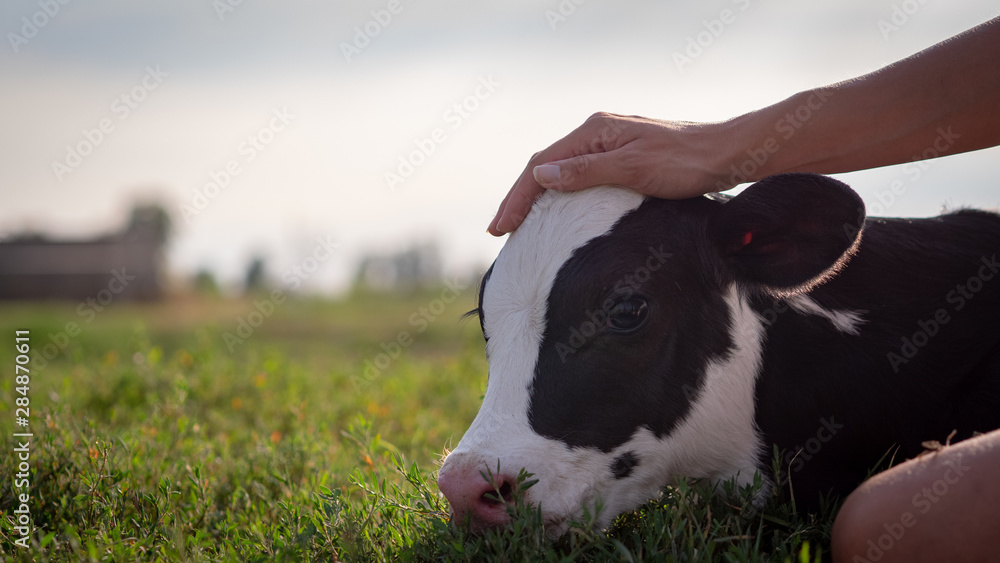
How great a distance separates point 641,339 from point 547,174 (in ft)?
2.31

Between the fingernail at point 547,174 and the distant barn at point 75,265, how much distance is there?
22.4 meters

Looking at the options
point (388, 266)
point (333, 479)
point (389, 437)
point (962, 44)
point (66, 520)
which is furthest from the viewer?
point (388, 266)

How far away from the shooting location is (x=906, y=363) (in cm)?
256

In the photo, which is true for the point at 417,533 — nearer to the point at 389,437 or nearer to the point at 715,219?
the point at 715,219

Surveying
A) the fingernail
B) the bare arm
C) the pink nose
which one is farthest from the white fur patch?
the pink nose

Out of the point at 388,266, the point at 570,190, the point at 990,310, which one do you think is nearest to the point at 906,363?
the point at 990,310

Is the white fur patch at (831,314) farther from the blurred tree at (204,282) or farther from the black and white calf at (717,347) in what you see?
the blurred tree at (204,282)

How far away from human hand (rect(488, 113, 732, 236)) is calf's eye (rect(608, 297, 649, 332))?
44 centimetres

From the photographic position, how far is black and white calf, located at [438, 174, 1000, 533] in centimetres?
234

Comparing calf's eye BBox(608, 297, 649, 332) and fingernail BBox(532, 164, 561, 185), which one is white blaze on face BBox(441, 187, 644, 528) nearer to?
fingernail BBox(532, 164, 561, 185)

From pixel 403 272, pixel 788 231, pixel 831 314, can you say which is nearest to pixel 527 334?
pixel 788 231

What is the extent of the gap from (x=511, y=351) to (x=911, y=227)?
1.66 m

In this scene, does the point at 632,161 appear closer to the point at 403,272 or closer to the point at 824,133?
the point at 824,133

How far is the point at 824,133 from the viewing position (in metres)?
2.63
